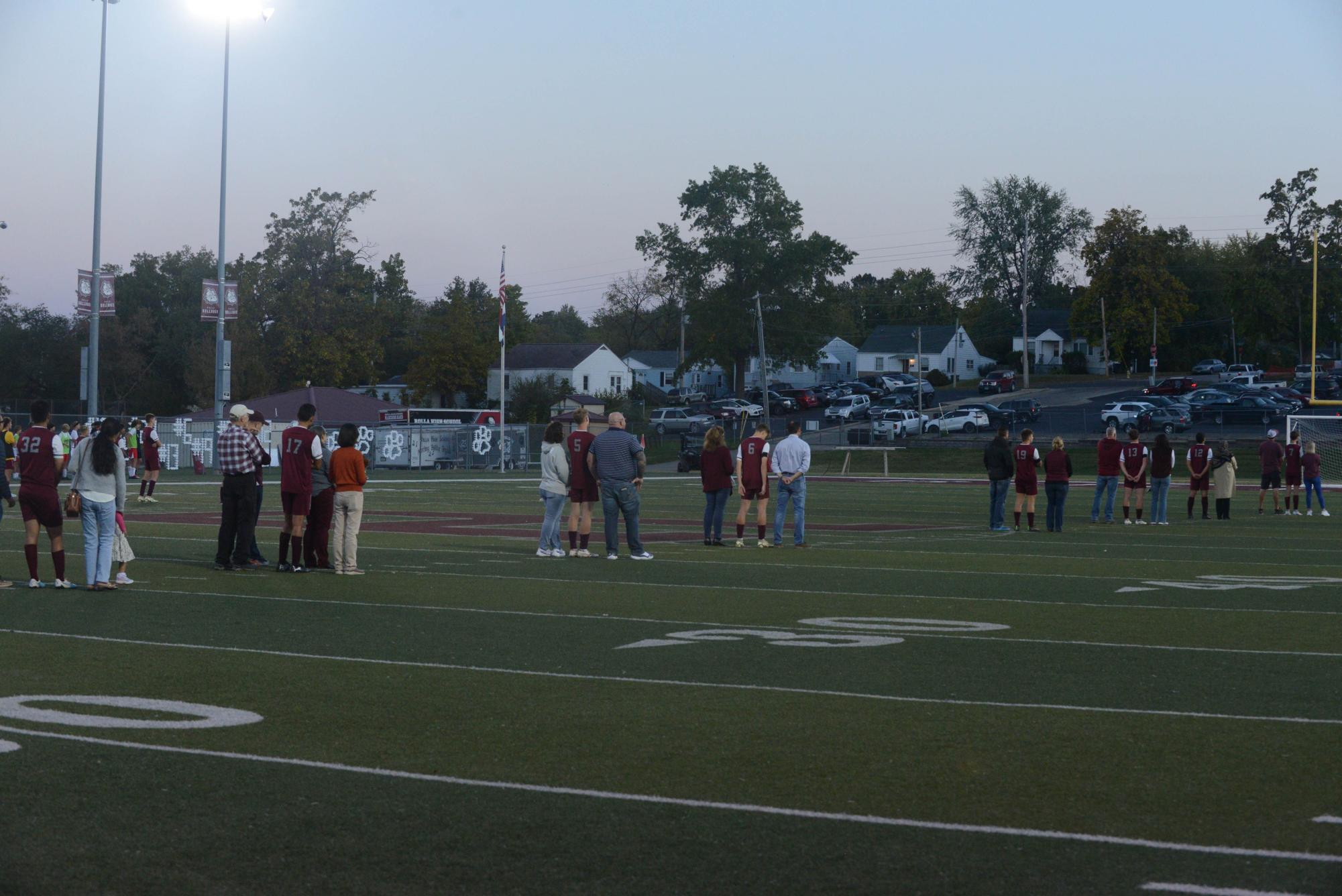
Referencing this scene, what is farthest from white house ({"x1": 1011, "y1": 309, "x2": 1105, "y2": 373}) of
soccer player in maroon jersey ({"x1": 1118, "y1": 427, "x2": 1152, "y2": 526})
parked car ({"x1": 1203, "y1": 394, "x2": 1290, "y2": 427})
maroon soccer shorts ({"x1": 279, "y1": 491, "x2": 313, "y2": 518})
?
maroon soccer shorts ({"x1": 279, "y1": 491, "x2": 313, "y2": 518})

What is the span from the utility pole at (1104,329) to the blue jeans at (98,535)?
303ft

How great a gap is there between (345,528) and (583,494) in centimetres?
326

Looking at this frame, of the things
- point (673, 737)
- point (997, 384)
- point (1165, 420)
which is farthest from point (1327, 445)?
point (997, 384)

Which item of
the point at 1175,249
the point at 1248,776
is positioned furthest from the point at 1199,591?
the point at 1175,249

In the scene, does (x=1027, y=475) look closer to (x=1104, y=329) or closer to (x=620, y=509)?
(x=620, y=509)

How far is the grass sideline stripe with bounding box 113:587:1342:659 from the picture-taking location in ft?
33.7

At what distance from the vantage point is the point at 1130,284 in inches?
3952

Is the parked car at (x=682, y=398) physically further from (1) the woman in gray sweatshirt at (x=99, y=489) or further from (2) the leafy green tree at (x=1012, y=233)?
(1) the woman in gray sweatshirt at (x=99, y=489)

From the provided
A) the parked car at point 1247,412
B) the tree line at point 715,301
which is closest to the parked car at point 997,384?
the tree line at point 715,301

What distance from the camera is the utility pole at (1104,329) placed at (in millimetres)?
100125

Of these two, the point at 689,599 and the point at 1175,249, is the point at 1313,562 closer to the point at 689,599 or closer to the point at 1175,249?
the point at 689,599

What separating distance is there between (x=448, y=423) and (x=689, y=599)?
46.5 metres

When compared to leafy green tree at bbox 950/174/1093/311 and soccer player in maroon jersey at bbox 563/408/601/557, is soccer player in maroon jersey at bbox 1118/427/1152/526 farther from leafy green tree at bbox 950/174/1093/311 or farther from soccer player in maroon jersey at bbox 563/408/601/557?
leafy green tree at bbox 950/174/1093/311

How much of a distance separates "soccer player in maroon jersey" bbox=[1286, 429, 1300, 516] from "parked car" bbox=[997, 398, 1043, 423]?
3934 centimetres
